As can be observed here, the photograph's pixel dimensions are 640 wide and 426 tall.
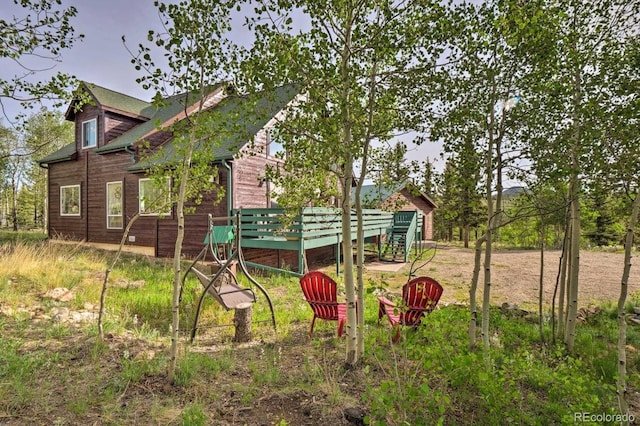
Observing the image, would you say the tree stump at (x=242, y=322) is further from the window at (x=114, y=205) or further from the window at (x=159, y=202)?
the window at (x=114, y=205)

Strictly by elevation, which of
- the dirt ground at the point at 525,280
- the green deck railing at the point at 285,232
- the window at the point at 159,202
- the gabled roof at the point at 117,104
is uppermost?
the gabled roof at the point at 117,104

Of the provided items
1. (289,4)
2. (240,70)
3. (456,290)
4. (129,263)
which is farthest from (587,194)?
(129,263)

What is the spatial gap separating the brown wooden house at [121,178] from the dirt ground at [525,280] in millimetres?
6524

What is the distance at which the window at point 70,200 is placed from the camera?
1386 centimetres

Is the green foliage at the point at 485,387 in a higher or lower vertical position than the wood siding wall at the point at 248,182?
lower

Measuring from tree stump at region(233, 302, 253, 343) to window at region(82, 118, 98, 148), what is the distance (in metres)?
13.0

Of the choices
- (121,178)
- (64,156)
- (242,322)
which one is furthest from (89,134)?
(242,322)

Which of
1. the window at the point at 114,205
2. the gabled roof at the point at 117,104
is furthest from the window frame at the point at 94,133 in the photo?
the window at the point at 114,205

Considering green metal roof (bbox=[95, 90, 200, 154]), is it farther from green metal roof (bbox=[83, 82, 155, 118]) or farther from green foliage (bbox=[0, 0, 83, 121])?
green foliage (bbox=[0, 0, 83, 121])

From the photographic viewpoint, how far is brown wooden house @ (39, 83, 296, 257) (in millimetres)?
10328

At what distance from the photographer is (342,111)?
2.76 meters

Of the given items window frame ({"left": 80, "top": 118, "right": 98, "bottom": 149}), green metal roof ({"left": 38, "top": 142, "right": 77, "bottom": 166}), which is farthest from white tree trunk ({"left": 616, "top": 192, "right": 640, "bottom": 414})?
green metal roof ({"left": 38, "top": 142, "right": 77, "bottom": 166})

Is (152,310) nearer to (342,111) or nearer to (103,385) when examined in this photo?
(103,385)

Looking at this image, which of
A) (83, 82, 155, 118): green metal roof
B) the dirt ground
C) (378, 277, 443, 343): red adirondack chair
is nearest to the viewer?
(378, 277, 443, 343): red adirondack chair
